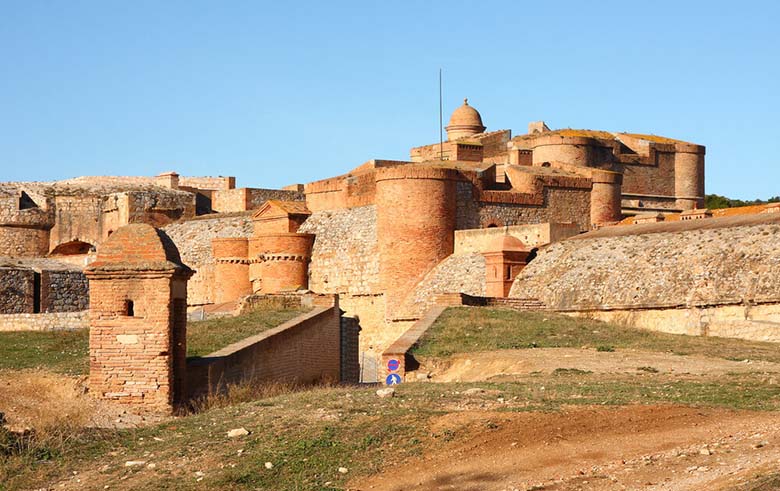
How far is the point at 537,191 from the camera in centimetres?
4197

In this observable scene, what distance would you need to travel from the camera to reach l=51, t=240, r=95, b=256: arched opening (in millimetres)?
48656

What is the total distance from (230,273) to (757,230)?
19.3 metres

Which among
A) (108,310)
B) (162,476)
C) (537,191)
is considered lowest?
(162,476)

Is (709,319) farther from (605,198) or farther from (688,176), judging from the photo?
(688,176)

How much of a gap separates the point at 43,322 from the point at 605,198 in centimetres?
2342

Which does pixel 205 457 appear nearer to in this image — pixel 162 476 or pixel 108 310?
pixel 162 476

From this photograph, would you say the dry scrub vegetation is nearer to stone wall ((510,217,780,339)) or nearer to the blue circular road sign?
the blue circular road sign

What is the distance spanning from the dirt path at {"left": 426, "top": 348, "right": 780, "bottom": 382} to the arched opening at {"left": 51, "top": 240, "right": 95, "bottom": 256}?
30104 millimetres

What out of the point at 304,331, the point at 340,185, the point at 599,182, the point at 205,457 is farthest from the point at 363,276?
the point at 205,457

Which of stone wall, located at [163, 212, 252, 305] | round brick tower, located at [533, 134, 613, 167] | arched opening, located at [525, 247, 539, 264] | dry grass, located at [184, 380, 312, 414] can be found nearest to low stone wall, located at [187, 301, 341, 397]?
dry grass, located at [184, 380, 312, 414]

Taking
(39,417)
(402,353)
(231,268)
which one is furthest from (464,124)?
(39,417)

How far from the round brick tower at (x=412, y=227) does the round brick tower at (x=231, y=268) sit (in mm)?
6386

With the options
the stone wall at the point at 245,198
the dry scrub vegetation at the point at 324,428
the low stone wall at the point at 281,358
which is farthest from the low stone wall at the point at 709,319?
the stone wall at the point at 245,198

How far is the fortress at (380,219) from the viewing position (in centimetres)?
3741
